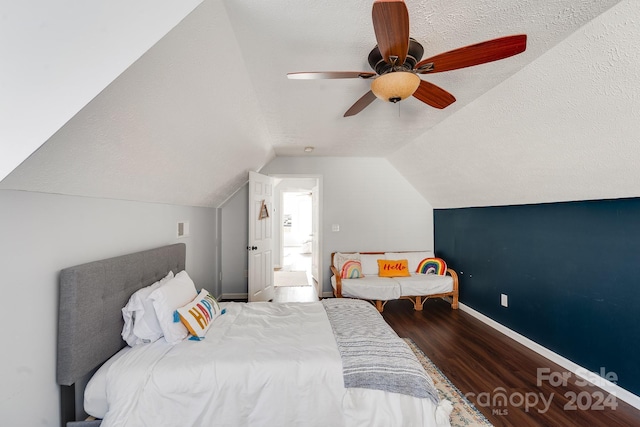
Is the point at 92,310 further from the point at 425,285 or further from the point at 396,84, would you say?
the point at 425,285

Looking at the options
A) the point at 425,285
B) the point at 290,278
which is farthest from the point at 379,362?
the point at 290,278

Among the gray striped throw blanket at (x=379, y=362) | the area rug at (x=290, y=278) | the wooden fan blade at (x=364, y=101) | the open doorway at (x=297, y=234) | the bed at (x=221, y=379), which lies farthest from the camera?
the area rug at (x=290, y=278)

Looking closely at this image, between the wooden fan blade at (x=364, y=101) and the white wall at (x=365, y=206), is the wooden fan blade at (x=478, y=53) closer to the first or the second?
the wooden fan blade at (x=364, y=101)

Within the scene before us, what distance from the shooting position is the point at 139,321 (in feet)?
6.25

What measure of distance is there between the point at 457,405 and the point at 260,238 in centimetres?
306

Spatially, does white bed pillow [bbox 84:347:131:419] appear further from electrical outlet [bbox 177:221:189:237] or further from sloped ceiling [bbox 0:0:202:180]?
electrical outlet [bbox 177:221:189:237]

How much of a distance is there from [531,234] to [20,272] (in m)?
4.15

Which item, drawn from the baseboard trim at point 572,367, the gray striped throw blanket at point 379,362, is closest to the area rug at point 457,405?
the gray striped throw blanket at point 379,362

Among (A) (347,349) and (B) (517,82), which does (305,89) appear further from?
(A) (347,349)

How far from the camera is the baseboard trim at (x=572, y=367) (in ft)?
6.84

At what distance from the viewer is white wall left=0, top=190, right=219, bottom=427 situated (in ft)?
4.16

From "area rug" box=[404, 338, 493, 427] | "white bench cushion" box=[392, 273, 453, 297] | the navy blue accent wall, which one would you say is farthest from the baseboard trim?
"area rug" box=[404, 338, 493, 427]

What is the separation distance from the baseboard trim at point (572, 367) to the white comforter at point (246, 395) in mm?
1688

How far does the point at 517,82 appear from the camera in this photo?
1.94 metres
